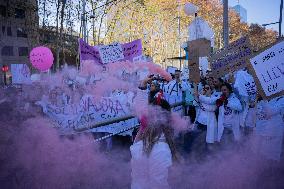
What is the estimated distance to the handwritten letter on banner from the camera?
233 inches

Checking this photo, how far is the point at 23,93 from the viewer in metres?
12.3

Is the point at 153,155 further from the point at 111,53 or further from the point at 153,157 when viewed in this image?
the point at 111,53

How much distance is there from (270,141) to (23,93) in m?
8.41

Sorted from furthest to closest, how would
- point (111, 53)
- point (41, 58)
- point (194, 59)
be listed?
point (41, 58), point (111, 53), point (194, 59)

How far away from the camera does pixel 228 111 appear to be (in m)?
7.36

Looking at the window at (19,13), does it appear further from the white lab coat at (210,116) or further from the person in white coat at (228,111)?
the person in white coat at (228,111)

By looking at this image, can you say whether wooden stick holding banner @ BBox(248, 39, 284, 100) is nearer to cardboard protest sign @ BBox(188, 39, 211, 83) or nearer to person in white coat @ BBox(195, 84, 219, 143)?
cardboard protest sign @ BBox(188, 39, 211, 83)

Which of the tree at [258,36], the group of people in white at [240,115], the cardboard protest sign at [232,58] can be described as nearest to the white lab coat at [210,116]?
the group of people in white at [240,115]

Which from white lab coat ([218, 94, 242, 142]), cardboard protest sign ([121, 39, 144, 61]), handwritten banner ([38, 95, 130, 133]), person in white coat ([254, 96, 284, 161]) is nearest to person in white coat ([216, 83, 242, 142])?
white lab coat ([218, 94, 242, 142])

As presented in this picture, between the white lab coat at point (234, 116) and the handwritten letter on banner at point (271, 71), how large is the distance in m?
1.21

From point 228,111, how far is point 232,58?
4.76 feet

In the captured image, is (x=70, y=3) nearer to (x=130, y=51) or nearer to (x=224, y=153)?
(x=130, y=51)

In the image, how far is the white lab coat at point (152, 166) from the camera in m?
3.62

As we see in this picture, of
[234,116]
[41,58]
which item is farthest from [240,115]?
[41,58]
